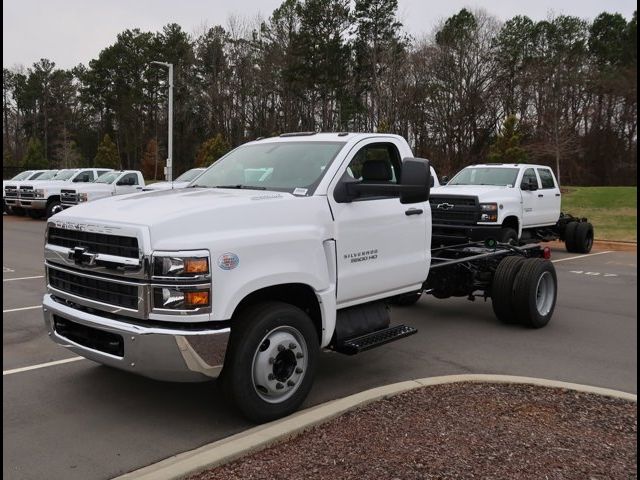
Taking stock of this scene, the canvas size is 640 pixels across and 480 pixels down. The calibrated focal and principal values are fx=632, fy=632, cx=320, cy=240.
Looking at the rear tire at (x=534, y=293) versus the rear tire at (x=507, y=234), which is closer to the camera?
→ the rear tire at (x=534, y=293)

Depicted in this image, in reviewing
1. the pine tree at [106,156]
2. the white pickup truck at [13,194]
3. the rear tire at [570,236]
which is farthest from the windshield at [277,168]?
the pine tree at [106,156]

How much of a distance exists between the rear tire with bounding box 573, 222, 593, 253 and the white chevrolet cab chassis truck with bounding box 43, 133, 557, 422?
1158cm

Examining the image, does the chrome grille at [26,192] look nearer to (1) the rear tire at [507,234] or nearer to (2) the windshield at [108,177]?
(2) the windshield at [108,177]

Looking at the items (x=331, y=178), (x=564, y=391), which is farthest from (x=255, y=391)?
(x=564, y=391)

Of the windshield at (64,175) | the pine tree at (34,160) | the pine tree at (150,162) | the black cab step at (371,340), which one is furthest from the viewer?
the pine tree at (150,162)

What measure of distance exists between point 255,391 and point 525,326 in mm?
4456

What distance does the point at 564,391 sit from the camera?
15.8 ft

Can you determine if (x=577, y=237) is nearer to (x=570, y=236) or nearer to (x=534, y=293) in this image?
(x=570, y=236)

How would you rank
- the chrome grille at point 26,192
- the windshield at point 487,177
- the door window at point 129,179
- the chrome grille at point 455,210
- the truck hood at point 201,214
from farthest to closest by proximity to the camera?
the door window at point 129,179 < the chrome grille at point 26,192 < the windshield at point 487,177 < the chrome grille at point 455,210 < the truck hood at point 201,214

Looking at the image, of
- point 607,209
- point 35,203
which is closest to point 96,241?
point 35,203

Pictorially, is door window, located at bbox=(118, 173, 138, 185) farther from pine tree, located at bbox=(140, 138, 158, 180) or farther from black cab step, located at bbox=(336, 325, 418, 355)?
pine tree, located at bbox=(140, 138, 158, 180)

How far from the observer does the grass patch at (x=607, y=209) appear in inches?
812

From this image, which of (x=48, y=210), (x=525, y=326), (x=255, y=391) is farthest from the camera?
(x=48, y=210)

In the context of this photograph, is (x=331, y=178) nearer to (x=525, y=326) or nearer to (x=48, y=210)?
(x=525, y=326)
